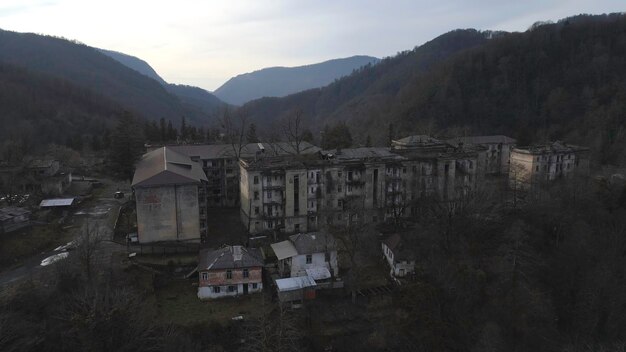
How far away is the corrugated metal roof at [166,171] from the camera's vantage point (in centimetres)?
3319

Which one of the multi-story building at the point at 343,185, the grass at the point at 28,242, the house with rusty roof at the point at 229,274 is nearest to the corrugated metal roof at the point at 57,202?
the grass at the point at 28,242

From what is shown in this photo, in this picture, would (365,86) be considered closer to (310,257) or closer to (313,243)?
(313,243)

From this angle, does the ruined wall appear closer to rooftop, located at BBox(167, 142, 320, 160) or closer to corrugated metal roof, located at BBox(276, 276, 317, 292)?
corrugated metal roof, located at BBox(276, 276, 317, 292)

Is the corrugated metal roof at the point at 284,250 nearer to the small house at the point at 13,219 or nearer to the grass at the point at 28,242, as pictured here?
the grass at the point at 28,242

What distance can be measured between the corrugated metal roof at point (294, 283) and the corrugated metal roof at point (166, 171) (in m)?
10.5

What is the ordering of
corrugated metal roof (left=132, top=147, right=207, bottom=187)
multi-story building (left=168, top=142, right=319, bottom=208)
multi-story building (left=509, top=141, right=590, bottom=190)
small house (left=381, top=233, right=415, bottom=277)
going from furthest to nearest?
multi-story building (left=509, top=141, right=590, bottom=190) → multi-story building (left=168, top=142, right=319, bottom=208) → corrugated metal roof (left=132, top=147, right=207, bottom=187) → small house (left=381, top=233, right=415, bottom=277)

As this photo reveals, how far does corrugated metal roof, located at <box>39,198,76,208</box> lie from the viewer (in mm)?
40278

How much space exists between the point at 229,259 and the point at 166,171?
8.85m

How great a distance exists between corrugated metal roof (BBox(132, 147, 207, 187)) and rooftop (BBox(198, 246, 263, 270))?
6.44 meters

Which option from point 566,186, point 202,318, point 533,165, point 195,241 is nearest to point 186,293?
point 202,318

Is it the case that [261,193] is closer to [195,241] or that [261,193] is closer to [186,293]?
[195,241]

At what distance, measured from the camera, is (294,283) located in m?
29.3

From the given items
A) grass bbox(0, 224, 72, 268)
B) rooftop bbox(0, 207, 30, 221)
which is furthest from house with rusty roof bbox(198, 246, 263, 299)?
rooftop bbox(0, 207, 30, 221)

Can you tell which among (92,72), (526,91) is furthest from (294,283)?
(92,72)
